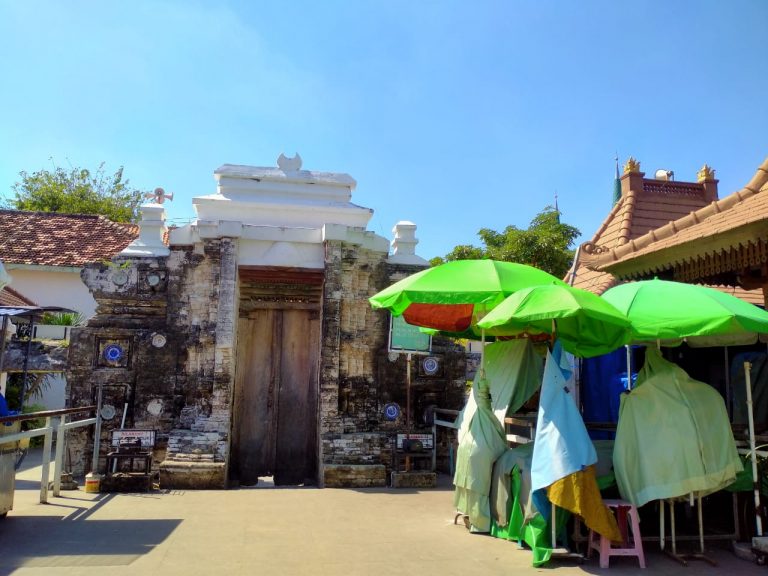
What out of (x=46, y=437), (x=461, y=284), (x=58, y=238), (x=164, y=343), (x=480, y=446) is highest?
(x=58, y=238)

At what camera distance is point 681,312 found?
4824mm

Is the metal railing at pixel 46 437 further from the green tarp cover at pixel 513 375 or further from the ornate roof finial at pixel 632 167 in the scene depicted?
the ornate roof finial at pixel 632 167

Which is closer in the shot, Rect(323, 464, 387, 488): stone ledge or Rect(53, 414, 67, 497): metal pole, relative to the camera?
Rect(53, 414, 67, 497): metal pole

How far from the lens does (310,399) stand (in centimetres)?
956

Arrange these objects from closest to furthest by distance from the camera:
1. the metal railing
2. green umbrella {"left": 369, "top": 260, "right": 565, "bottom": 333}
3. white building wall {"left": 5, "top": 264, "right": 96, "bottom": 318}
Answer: the metal railing < green umbrella {"left": 369, "top": 260, "right": 565, "bottom": 333} < white building wall {"left": 5, "top": 264, "right": 96, "bottom": 318}

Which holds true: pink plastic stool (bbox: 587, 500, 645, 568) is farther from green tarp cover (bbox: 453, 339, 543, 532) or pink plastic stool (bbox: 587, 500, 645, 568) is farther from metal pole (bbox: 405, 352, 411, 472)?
metal pole (bbox: 405, 352, 411, 472)

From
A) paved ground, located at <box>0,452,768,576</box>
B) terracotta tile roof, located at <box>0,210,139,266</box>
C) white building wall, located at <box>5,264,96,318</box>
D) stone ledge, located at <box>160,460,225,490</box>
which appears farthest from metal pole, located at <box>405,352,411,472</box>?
white building wall, located at <box>5,264,96,318</box>

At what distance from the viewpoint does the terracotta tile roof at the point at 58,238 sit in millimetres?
16766

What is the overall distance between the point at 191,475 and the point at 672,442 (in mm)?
5508

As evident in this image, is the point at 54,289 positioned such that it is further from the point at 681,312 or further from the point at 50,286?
the point at 681,312

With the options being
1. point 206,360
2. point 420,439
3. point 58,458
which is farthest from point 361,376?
point 58,458

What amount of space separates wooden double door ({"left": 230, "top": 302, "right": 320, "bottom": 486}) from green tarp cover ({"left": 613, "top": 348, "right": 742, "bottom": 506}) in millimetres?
5157

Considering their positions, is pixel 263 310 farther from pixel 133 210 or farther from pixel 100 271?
pixel 133 210

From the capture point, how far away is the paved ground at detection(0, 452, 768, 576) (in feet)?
14.7
